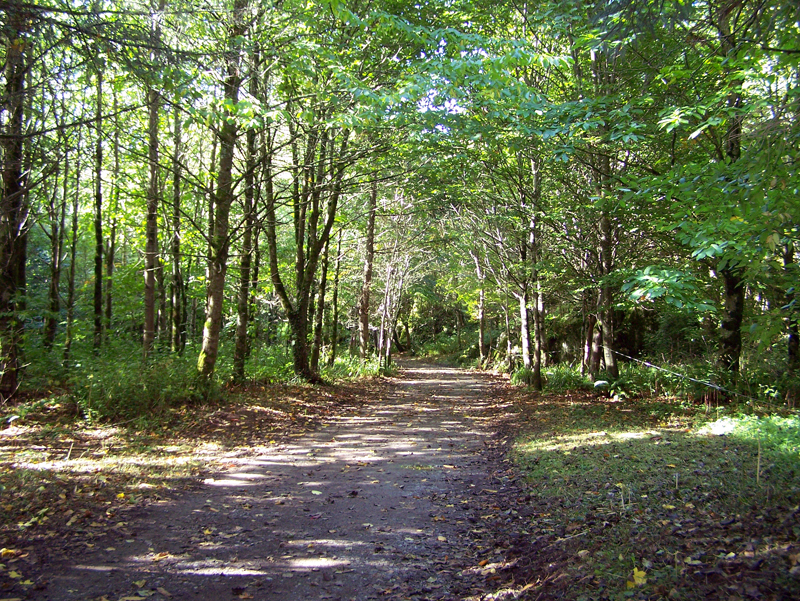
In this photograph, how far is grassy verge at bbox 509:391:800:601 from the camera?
3.16m

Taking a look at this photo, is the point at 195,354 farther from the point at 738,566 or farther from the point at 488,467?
the point at 738,566

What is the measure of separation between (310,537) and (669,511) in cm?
330

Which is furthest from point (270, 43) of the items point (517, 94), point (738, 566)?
point (738, 566)

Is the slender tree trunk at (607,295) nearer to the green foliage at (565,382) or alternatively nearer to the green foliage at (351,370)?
the green foliage at (565,382)

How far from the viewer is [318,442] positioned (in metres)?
8.44

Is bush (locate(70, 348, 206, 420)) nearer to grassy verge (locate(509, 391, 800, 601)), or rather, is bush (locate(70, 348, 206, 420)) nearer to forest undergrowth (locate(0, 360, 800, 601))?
forest undergrowth (locate(0, 360, 800, 601))

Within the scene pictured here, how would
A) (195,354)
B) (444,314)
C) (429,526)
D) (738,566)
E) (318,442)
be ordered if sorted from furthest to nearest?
(444,314)
(195,354)
(318,442)
(429,526)
(738,566)

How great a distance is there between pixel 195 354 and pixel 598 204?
1032 cm

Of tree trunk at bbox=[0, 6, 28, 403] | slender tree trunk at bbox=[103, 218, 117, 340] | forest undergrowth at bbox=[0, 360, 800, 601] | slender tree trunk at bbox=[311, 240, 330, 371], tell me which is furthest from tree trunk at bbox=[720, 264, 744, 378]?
slender tree trunk at bbox=[103, 218, 117, 340]

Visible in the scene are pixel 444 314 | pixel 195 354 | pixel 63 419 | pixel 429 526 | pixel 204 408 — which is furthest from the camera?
pixel 444 314

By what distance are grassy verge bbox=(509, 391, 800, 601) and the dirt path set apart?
22.7 inches

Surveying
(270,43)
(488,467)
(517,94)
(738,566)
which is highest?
(270,43)

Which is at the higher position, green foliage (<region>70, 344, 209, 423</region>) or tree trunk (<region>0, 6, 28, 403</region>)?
tree trunk (<region>0, 6, 28, 403</region>)

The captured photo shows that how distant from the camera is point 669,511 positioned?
4367 millimetres
